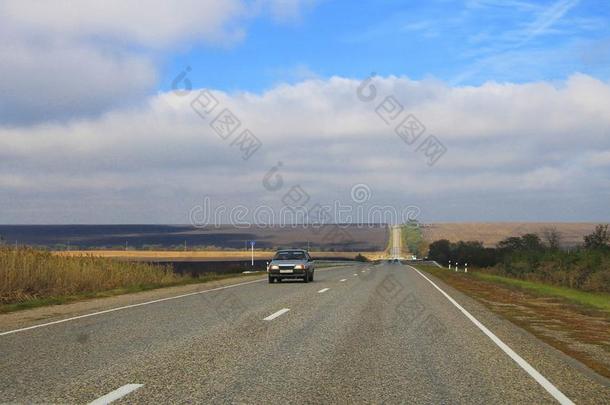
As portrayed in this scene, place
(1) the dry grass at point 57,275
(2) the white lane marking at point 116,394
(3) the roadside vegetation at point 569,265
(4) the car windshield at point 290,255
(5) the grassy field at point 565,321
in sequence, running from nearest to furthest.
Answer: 1. (2) the white lane marking at point 116,394
2. (5) the grassy field at point 565,321
3. (1) the dry grass at point 57,275
4. (4) the car windshield at point 290,255
5. (3) the roadside vegetation at point 569,265

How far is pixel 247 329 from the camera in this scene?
12.1m

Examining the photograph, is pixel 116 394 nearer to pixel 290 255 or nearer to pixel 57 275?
pixel 57 275

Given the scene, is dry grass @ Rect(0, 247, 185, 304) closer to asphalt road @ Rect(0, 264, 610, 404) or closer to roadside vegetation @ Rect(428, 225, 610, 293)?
asphalt road @ Rect(0, 264, 610, 404)

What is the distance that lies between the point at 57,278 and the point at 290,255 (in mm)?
12344

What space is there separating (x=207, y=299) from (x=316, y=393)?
13.1m

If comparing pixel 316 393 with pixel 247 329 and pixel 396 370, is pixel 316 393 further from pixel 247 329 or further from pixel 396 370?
pixel 247 329

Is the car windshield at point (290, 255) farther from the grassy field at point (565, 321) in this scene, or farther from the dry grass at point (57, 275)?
the grassy field at point (565, 321)

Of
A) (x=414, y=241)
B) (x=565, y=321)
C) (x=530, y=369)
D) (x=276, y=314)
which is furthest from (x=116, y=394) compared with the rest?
(x=414, y=241)

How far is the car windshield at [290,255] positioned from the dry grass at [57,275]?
517 centimetres

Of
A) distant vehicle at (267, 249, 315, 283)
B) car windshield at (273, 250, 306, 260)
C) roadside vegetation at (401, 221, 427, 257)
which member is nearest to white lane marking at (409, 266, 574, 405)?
distant vehicle at (267, 249, 315, 283)

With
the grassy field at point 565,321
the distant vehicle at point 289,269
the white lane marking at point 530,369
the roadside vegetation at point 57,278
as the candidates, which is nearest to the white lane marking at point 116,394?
the white lane marking at point 530,369

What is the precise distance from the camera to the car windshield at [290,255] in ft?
103

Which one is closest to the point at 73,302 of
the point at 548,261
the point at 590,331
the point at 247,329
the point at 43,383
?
the point at 247,329

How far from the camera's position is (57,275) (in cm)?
2244
